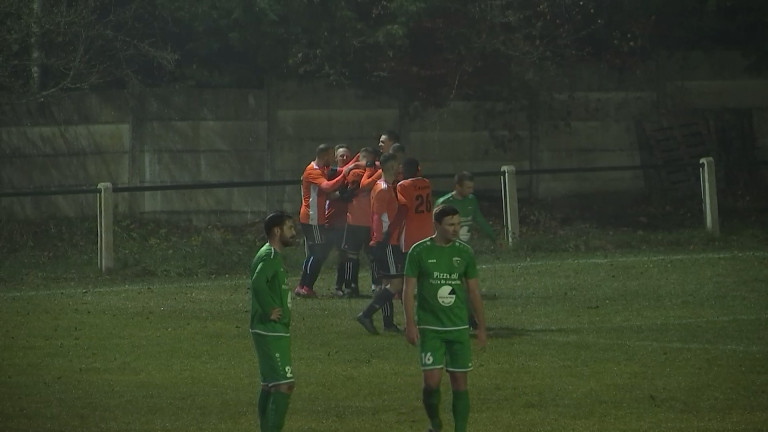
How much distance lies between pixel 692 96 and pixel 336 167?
11964mm

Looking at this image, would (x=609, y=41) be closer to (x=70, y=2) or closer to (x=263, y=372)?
(x=70, y=2)

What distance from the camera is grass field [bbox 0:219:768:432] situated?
12.0 m

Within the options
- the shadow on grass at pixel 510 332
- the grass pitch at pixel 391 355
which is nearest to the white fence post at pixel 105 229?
the grass pitch at pixel 391 355

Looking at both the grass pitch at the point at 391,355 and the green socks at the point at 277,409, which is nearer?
the green socks at the point at 277,409

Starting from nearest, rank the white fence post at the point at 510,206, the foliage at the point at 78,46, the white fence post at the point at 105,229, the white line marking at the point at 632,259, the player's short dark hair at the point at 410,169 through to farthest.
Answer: the player's short dark hair at the point at 410,169, the white fence post at the point at 105,229, the white line marking at the point at 632,259, the white fence post at the point at 510,206, the foliage at the point at 78,46

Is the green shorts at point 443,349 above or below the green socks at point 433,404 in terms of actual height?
above

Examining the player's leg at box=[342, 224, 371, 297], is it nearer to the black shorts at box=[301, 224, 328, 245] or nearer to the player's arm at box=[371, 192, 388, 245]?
the black shorts at box=[301, 224, 328, 245]

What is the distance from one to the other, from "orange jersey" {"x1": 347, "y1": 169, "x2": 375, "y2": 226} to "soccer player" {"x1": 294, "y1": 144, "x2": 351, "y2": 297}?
136 millimetres

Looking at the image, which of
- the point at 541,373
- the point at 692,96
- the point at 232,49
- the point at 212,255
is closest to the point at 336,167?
the point at 212,255

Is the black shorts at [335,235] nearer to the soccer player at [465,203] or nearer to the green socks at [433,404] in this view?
the soccer player at [465,203]

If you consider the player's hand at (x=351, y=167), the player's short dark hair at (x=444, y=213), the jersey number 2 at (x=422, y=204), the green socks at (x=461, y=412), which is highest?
the player's hand at (x=351, y=167)

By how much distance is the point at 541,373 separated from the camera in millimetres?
13820

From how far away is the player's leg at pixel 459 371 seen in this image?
10578 millimetres

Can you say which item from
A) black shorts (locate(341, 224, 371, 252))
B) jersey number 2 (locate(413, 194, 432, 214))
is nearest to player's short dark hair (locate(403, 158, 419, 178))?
jersey number 2 (locate(413, 194, 432, 214))
